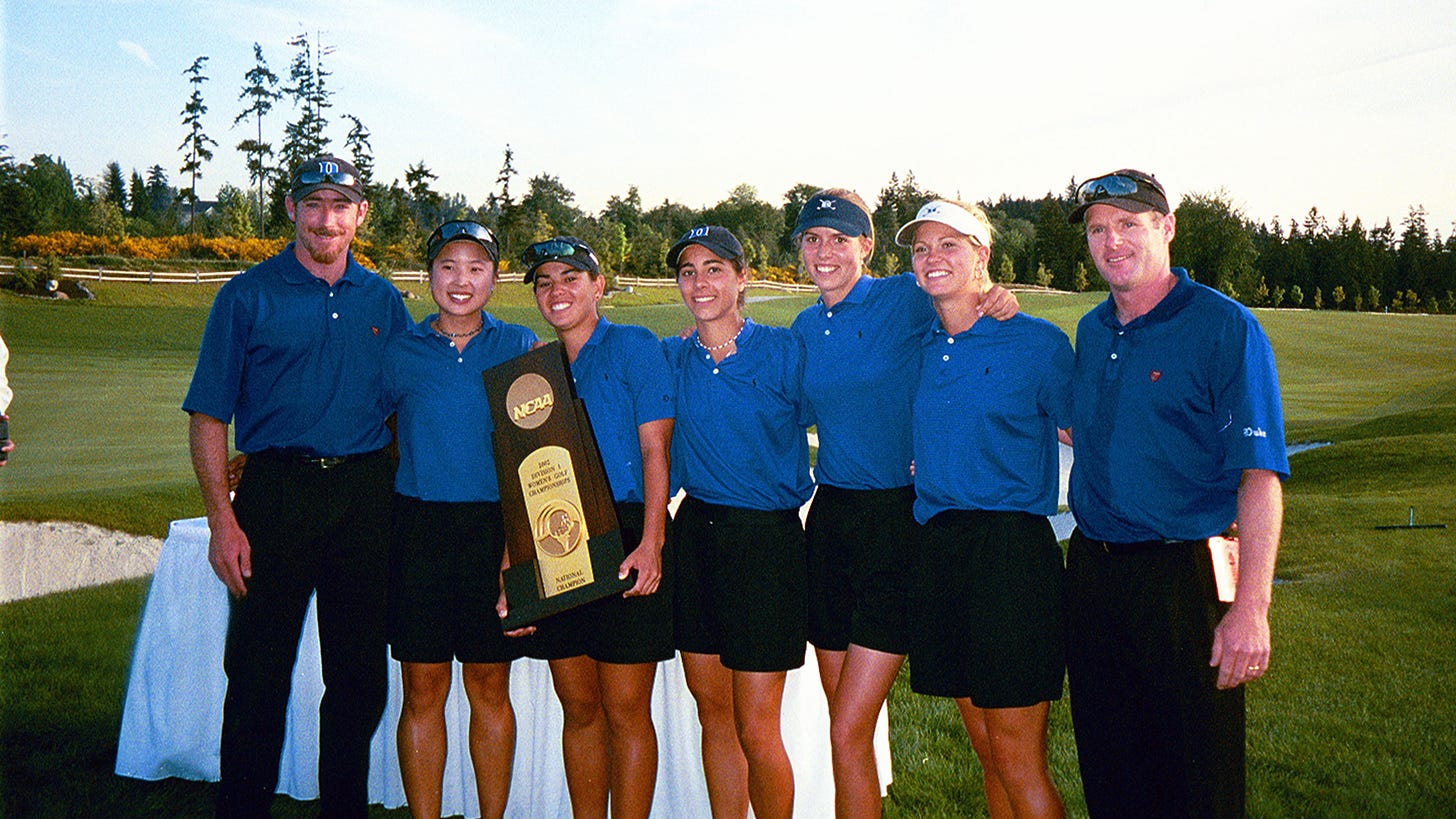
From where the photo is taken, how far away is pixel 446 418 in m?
3.32

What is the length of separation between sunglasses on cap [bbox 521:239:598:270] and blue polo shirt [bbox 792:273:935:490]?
2.57 feet

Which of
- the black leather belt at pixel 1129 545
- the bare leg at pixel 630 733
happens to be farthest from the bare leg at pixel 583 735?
the black leather belt at pixel 1129 545

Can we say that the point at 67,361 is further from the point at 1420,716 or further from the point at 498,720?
the point at 1420,716

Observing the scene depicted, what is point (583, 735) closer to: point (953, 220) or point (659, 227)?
point (953, 220)

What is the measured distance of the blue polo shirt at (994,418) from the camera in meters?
2.87

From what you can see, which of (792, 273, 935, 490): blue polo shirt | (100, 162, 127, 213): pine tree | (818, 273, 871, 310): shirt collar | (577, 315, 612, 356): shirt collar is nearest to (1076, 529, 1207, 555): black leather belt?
(792, 273, 935, 490): blue polo shirt

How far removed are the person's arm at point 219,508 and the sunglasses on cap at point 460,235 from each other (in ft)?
3.31

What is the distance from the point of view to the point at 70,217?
885 inches

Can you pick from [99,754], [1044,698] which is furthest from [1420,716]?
[99,754]

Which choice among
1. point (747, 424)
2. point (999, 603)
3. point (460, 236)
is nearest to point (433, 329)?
point (460, 236)

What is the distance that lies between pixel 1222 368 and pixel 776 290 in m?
36.8

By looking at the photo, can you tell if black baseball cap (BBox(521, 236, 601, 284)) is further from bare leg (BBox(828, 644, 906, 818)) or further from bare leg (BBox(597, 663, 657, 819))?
bare leg (BBox(828, 644, 906, 818))

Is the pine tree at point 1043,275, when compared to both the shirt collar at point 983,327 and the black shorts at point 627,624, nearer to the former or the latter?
the shirt collar at point 983,327

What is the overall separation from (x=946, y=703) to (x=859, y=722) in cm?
292
